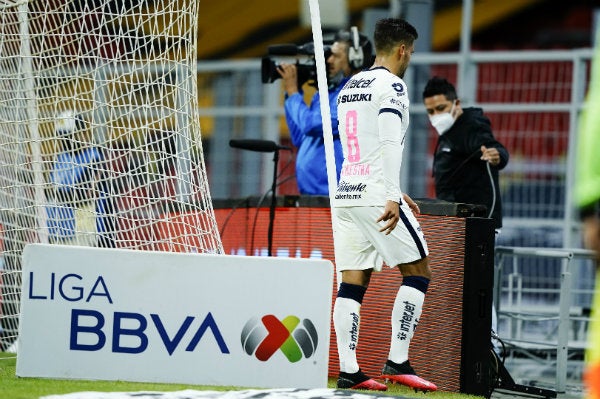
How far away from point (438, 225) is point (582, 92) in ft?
14.0

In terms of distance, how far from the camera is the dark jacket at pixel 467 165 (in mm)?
8672

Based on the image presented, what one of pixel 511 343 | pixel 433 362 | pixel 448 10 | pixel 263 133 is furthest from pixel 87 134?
pixel 448 10

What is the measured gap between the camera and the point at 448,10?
2181cm

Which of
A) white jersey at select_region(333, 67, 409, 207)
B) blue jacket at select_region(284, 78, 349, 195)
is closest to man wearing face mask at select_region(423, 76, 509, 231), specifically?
blue jacket at select_region(284, 78, 349, 195)

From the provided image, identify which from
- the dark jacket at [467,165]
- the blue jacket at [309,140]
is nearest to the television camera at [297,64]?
the blue jacket at [309,140]

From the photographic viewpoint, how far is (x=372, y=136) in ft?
23.4

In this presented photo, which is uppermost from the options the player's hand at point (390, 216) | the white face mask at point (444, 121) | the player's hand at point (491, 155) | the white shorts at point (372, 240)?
the white face mask at point (444, 121)

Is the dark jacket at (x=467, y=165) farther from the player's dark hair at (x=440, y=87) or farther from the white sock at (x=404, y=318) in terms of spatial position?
the white sock at (x=404, y=318)

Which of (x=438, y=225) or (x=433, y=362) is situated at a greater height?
(x=438, y=225)

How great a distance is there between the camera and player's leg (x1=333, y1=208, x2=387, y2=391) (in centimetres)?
704

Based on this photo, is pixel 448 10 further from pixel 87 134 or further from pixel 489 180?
pixel 87 134

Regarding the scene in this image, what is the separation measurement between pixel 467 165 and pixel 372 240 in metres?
1.88

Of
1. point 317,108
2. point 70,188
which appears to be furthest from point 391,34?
point 70,188

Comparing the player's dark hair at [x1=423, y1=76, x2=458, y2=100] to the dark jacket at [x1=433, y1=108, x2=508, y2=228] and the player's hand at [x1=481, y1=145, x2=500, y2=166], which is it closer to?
the dark jacket at [x1=433, y1=108, x2=508, y2=228]
